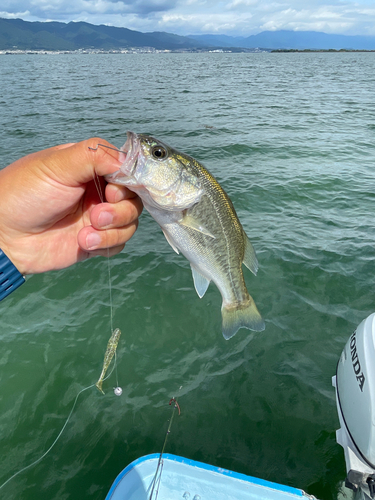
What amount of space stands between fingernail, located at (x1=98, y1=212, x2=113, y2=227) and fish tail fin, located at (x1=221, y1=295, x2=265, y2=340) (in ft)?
4.60

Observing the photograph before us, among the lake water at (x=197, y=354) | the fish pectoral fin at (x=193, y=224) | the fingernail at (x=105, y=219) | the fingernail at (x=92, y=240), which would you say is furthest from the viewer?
the lake water at (x=197, y=354)

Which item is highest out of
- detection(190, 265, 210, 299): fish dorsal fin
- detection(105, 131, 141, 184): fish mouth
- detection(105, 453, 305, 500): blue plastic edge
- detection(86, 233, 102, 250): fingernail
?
detection(105, 131, 141, 184): fish mouth

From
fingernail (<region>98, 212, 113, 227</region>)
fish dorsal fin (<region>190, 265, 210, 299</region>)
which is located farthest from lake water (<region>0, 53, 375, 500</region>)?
fingernail (<region>98, 212, 113, 227</region>)

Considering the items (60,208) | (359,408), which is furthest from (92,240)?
(359,408)

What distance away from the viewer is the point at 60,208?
290 cm

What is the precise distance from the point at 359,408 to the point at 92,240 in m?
2.85

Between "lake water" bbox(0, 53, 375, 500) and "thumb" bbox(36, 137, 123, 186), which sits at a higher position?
"thumb" bbox(36, 137, 123, 186)

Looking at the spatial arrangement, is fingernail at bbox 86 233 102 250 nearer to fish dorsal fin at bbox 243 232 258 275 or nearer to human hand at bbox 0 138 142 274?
human hand at bbox 0 138 142 274

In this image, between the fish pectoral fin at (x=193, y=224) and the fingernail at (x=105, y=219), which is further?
the fingernail at (x=105, y=219)

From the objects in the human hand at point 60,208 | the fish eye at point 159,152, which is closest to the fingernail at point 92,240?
the human hand at point 60,208

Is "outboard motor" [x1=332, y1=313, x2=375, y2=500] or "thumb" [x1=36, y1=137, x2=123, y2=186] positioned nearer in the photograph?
"thumb" [x1=36, y1=137, x2=123, y2=186]

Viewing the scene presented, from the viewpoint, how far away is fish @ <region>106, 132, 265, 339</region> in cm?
252

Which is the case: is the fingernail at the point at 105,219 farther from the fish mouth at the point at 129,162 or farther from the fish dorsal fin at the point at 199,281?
the fish dorsal fin at the point at 199,281

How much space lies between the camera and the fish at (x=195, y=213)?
8.28ft
